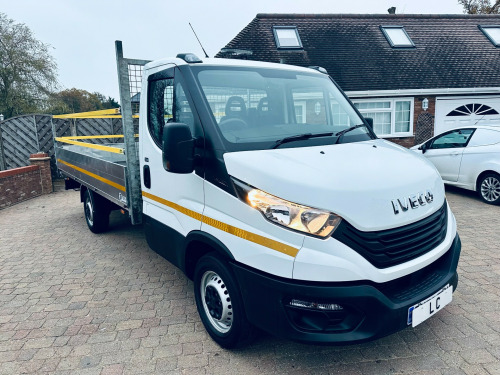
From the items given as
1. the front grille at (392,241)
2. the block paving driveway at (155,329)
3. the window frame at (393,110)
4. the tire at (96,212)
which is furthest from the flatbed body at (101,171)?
the window frame at (393,110)

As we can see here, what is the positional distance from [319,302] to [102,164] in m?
3.62

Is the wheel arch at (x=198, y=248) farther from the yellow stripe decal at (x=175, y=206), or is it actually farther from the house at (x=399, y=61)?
the house at (x=399, y=61)

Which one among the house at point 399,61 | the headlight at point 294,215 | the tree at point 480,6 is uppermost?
the tree at point 480,6

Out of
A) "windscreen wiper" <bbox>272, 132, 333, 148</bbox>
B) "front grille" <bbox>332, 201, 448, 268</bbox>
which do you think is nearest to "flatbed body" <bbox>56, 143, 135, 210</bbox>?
"windscreen wiper" <bbox>272, 132, 333, 148</bbox>

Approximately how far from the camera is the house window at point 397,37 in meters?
15.5

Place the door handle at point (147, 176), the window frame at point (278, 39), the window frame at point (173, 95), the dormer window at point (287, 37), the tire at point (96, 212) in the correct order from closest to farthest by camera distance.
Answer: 1. the window frame at point (173, 95)
2. the door handle at point (147, 176)
3. the tire at point (96, 212)
4. the window frame at point (278, 39)
5. the dormer window at point (287, 37)

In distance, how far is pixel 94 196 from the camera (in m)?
5.67

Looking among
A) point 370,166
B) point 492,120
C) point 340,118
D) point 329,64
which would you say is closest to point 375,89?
point 329,64

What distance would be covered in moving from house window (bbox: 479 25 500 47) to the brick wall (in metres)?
18.6

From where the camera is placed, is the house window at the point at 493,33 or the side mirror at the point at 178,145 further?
the house window at the point at 493,33

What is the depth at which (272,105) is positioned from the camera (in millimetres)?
3188

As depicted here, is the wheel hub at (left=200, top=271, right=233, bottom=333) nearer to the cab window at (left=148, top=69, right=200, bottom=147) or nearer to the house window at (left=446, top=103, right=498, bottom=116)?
the cab window at (left=148, top=69, right=200, bottom=147)

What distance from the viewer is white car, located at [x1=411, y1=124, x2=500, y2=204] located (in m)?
7.03

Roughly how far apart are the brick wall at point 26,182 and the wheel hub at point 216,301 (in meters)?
7.83
